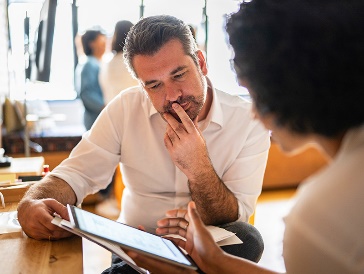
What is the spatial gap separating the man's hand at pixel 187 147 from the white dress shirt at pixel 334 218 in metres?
0.80

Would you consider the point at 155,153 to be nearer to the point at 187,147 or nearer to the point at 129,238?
the point at 187,147

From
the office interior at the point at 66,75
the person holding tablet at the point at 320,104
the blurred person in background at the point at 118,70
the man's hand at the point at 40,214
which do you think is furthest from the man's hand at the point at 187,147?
the office interior at the point at 66,75

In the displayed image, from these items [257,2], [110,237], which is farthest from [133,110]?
[257,2]

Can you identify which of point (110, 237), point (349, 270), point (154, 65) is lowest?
point (110, 237)

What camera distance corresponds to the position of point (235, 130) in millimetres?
1721

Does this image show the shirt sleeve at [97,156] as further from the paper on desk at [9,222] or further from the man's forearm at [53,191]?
the paper on desk at [9,222]

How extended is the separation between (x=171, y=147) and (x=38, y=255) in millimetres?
566

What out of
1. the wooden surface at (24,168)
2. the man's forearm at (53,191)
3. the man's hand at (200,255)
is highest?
the man's hand at (200,255)

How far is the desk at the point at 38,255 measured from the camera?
1.09 metres

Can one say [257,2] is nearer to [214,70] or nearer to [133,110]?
[133,110]

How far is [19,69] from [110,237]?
13.1 feet

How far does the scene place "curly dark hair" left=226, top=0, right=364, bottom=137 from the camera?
2.31ft

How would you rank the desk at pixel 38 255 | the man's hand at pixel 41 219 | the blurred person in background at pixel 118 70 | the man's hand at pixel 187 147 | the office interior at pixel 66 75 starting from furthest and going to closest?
the office interior at pixel 66 75 → the blurred person in background at pixel 118 70 → the man's hand at pixel 187 147 → the man's hand at pixel 41 219 → the desk at pixel 38 255

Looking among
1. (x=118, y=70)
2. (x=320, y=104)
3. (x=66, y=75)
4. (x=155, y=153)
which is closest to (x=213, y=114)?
(x=155, y=153)
